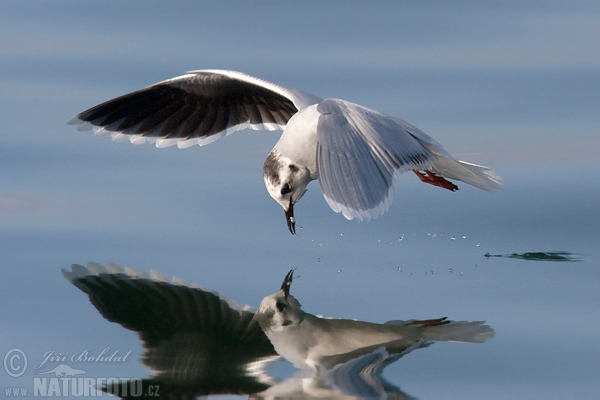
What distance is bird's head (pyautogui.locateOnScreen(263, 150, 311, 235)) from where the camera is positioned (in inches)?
202

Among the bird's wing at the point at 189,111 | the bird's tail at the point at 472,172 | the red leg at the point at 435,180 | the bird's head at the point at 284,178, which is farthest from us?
the bird's wing at the point at 189,111

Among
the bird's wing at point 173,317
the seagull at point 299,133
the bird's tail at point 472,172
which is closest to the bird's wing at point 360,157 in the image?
the seagull at point 299,133

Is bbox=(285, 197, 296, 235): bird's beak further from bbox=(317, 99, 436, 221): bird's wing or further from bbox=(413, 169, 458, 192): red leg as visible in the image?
bbox=(413, 169, 458, 192): red leg

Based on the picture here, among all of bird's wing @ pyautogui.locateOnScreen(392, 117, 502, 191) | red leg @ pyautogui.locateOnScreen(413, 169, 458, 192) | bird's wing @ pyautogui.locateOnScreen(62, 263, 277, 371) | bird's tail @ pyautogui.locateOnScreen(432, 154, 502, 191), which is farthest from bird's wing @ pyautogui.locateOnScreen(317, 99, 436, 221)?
bird's wing @ pyautogui.locateOnScreen(62, 263, 277, 371)

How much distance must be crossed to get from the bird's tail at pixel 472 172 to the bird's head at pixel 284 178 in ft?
2.97

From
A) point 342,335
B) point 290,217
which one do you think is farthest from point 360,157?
point 342,335

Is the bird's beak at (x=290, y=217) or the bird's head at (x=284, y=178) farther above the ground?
the bird's head at (x=284, y=178)

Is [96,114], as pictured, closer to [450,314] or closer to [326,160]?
[326,160]

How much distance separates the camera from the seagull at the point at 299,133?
14.9ft

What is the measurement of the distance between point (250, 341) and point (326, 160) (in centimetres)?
113

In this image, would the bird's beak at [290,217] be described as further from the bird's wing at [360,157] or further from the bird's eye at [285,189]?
the bird's wing at [360,157]

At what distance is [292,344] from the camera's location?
12.8 feet

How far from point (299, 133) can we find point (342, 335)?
1596 millimetres

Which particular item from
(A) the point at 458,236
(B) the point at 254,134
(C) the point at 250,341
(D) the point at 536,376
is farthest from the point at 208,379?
(B) the point at 254,134
